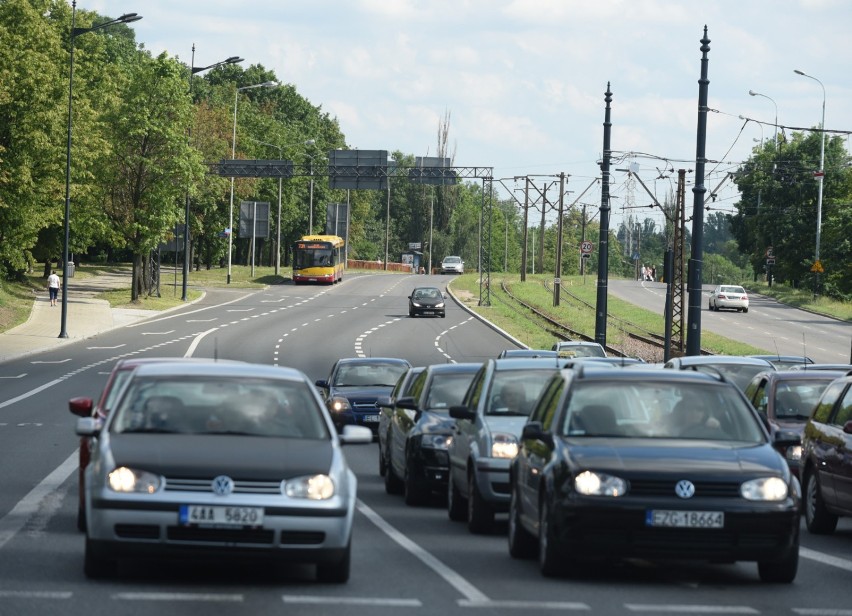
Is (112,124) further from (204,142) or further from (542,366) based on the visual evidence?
(542,366)

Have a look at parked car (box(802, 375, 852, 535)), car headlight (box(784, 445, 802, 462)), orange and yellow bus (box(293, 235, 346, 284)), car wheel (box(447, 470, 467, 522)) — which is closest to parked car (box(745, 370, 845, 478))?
car headlight (box(784, 445, 802, 462))

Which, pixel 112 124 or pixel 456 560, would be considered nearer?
pixel 456 560

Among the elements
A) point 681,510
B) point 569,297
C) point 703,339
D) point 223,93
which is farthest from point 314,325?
point 223,93

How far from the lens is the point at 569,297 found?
333ft

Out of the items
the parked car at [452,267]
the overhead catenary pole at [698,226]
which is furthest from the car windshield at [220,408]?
the parked car at [452,267]

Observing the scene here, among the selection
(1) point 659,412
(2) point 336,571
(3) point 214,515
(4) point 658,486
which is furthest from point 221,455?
(1) point 659,412

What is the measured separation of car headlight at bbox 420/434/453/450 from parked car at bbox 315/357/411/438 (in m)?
9.25

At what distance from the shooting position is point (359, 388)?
27.8m

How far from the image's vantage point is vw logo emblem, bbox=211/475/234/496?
10141mm

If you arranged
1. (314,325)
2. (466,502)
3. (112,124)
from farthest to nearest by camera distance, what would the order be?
(112,124) < (314,325) < (466,502)

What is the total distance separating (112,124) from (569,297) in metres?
34.1

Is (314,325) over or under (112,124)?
under

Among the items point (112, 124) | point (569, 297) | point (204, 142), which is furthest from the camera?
point (569, 297)

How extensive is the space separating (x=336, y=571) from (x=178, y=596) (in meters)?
1.17
